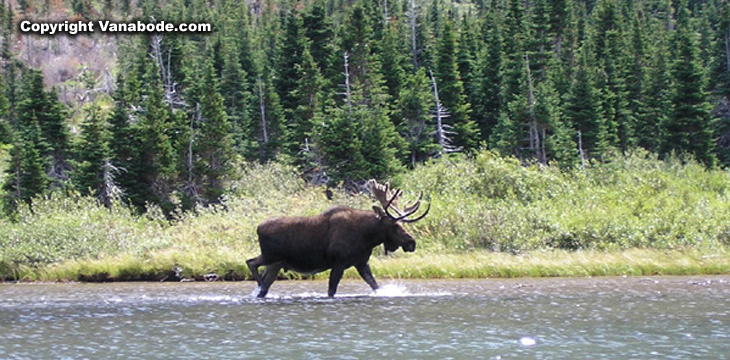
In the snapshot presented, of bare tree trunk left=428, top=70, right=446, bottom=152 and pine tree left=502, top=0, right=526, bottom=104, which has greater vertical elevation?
pine tree left=502, top=0, right=526, bottom=104

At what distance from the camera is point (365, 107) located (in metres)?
54.3

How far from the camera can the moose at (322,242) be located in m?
20.4

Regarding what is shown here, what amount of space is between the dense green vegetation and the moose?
742 cm

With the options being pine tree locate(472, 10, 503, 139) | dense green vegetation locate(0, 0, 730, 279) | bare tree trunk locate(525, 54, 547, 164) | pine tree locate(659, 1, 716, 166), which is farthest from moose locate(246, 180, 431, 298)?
pine tree locate(472, 10, 503, 139)

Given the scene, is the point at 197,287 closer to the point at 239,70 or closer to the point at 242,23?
the point at 239,70

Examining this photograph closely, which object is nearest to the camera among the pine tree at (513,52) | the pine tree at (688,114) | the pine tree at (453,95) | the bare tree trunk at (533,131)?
the bare tree trunk at (533,131)

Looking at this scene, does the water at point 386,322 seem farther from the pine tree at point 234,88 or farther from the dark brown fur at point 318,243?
the pine tree at point 234,88

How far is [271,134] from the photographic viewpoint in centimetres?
6912

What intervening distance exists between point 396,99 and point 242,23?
48090 mm

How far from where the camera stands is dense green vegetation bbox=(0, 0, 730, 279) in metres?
30.6

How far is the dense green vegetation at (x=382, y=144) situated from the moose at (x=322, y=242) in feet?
24.4

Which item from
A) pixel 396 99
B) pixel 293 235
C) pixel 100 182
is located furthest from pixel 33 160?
pixel 293 235

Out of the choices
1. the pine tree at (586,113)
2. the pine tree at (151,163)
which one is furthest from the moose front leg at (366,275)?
the pine tree at (586,113)

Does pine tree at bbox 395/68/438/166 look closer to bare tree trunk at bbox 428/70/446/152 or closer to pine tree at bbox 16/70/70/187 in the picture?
bare tree trunk at bbox 428/70/446/152
